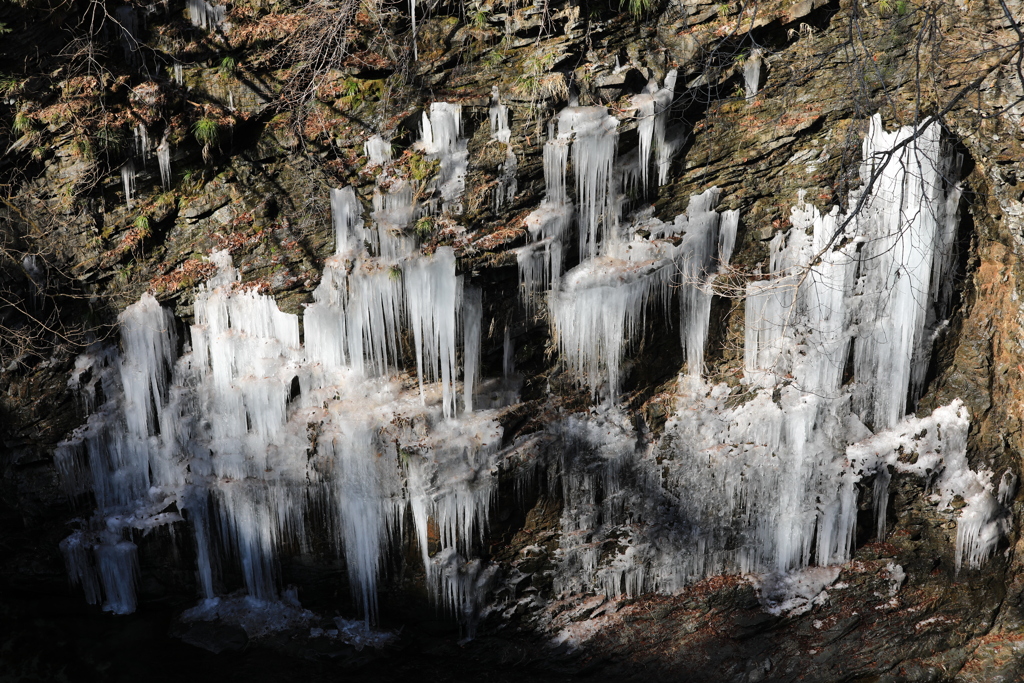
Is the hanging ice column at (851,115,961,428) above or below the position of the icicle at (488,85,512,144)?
below

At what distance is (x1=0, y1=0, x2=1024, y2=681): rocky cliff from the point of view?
20.3 feet

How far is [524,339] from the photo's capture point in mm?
6531

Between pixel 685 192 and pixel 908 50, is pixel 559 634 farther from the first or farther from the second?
pixel 908 50

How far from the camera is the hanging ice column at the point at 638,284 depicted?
6320 millimetres

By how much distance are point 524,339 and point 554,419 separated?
0.82 meters

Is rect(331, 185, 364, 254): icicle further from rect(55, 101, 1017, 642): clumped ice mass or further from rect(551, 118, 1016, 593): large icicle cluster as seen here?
rect(551, 118, 1016, 593): large icicle cluster

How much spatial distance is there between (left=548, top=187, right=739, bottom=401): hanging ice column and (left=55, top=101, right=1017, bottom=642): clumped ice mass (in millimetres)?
20

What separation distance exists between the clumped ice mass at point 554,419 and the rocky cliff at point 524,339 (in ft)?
0.11

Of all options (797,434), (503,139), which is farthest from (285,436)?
(797,434)

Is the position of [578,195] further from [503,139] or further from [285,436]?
[285,436]

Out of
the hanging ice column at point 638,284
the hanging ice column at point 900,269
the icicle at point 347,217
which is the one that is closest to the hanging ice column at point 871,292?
the hanging ice column at point 900,269

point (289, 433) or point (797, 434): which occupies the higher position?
point (289, 433)

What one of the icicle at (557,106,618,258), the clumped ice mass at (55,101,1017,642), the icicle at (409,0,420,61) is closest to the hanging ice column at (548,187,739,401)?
the clumped ice mass at (55,101,1017,642)

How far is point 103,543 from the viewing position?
670 centimetres
